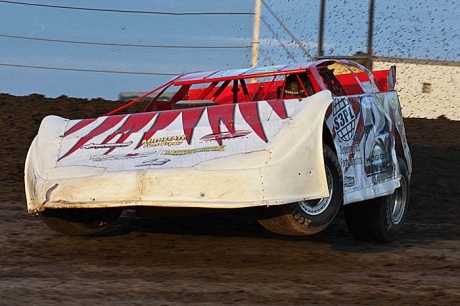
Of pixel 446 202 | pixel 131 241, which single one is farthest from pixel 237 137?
pixel 446 202

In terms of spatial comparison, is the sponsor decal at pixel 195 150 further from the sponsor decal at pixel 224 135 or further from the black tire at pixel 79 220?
the black tire at pixel 79 220

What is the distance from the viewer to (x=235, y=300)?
403 centimetres

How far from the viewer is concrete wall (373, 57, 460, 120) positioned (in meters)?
15.5

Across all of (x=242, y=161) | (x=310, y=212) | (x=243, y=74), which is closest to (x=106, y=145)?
(x=242, y=161)

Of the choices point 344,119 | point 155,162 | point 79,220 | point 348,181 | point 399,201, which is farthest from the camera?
point 399,201

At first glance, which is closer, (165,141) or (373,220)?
(165,141)

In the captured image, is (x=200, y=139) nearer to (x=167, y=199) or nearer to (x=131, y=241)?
(x=167, y=199)

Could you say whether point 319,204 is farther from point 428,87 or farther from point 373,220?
point 428,87

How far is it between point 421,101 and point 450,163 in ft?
17.5

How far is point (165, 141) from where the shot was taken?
5.41 meters

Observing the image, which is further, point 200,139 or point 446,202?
point 446,202

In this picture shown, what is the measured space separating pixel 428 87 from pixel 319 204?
37.5ft

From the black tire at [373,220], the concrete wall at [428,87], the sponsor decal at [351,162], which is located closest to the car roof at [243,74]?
the sponsor decal at [351,162]

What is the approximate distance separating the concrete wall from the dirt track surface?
7.78 meters
